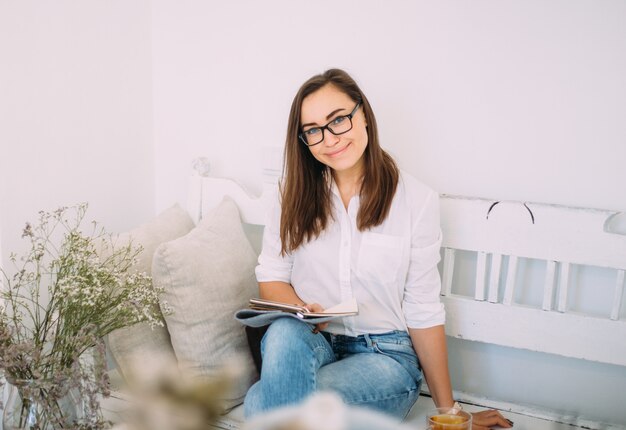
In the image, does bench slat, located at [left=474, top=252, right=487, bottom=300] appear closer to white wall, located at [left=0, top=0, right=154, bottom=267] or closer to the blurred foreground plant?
the blurred foreground plant

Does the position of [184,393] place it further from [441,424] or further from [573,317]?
[573,317]

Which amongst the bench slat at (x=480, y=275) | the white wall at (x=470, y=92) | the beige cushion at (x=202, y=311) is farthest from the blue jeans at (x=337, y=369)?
the white wall at (x=470, y=92)

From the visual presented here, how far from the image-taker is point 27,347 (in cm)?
114

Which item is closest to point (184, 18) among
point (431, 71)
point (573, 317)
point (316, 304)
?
point (431, 71)

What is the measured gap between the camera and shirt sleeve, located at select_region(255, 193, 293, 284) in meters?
1.65

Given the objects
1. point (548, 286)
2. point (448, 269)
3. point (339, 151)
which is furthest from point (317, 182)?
point (548, 286)

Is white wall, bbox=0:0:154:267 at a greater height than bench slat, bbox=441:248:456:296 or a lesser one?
greater

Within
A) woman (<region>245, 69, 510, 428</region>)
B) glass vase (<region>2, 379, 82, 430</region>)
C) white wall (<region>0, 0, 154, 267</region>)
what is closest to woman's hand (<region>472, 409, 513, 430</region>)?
woman (<region>245, 69, 510, 428</region>)

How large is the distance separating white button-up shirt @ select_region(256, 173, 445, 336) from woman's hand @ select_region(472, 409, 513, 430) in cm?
24

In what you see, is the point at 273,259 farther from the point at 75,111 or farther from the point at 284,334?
the point at 75,111

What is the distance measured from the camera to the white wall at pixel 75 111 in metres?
1.64

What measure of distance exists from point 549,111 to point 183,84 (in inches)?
46.8

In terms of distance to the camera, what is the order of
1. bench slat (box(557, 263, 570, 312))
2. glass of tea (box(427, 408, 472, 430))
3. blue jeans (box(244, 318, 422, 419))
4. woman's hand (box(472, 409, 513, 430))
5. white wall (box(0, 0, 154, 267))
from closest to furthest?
glass of tea (box(427, 408, 472, 430)) < blue jeans (box(244, 318, 422, 419)) < woman's hand (box(472, 409, 513, 430)) < bench slat (box(557, 263, 570, 312)) < white wall (box(0, 0, 154, 267))

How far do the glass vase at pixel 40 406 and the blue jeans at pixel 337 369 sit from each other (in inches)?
15.3
